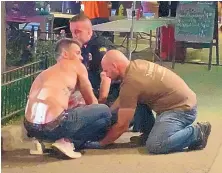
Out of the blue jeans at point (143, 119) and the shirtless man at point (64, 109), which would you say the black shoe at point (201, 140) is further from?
the shirtless man at point (64, 109)

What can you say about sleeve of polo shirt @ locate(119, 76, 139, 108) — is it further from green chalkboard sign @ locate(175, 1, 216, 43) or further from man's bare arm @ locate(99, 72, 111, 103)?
green chalkboard sign @ locate(175, 1, 216, 43)

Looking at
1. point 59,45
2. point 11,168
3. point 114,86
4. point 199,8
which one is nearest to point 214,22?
point 199,8

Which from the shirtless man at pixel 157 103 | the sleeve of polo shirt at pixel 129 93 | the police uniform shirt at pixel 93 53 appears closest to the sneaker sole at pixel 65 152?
the shirtless man at pixel 157 103

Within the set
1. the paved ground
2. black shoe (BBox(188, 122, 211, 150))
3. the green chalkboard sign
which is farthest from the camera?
the green chalkboard sign

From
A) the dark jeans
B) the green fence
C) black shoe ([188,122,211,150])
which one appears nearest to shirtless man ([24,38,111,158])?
the dark jeans

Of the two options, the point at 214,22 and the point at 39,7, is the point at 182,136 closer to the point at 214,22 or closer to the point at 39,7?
the point at 39,7

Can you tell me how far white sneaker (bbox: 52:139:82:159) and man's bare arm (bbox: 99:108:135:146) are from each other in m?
0.15

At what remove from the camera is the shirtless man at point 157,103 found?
232 centimetres

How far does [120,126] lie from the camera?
2348mm

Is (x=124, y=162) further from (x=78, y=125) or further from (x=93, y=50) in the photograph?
(x=93, y=50)

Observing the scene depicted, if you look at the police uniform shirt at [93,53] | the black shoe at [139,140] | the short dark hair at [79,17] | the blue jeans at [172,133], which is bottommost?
the black shoe at [139,140]

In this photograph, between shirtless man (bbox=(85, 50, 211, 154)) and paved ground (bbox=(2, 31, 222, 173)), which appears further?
shirtless man (bbox=(85, 50, 211, 154))

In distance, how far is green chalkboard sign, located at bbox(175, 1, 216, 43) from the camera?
10.8 ft

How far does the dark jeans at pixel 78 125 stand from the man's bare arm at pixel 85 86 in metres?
0.05
